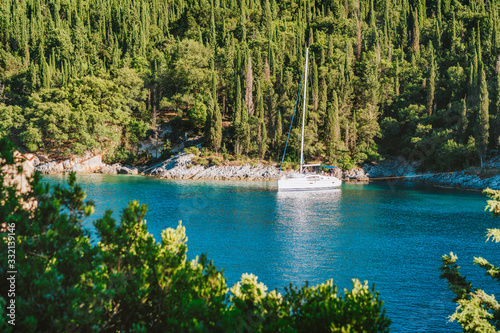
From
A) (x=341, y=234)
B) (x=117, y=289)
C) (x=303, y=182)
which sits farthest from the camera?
(x=303, y=182)

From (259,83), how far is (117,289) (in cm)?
5791

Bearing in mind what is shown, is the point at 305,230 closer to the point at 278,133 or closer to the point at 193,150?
the point at 278,133

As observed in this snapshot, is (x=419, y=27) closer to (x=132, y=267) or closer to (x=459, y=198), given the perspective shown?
(x=459, y=198)

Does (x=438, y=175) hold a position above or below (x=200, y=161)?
below

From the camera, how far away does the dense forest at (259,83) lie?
190ft

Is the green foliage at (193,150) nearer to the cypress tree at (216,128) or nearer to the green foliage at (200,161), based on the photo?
the green foliage at (200,161)

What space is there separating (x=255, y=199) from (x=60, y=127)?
38.3 metres

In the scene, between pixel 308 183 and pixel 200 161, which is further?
pixel 200 161

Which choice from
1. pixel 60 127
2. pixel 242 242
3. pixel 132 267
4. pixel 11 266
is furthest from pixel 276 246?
pixel 60 127

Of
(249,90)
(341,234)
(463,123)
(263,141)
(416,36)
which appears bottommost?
Answer: (341,234)

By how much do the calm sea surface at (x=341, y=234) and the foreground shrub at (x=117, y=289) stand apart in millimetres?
960

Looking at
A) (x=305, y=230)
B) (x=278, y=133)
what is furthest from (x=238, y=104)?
(x=305, y=230)

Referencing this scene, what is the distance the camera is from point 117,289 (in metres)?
5.97

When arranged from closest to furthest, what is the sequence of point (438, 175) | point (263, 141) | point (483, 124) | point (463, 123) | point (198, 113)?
point (483, 124), point (463, 123), point (438, 175), point (263, 141), point (198, 113)
